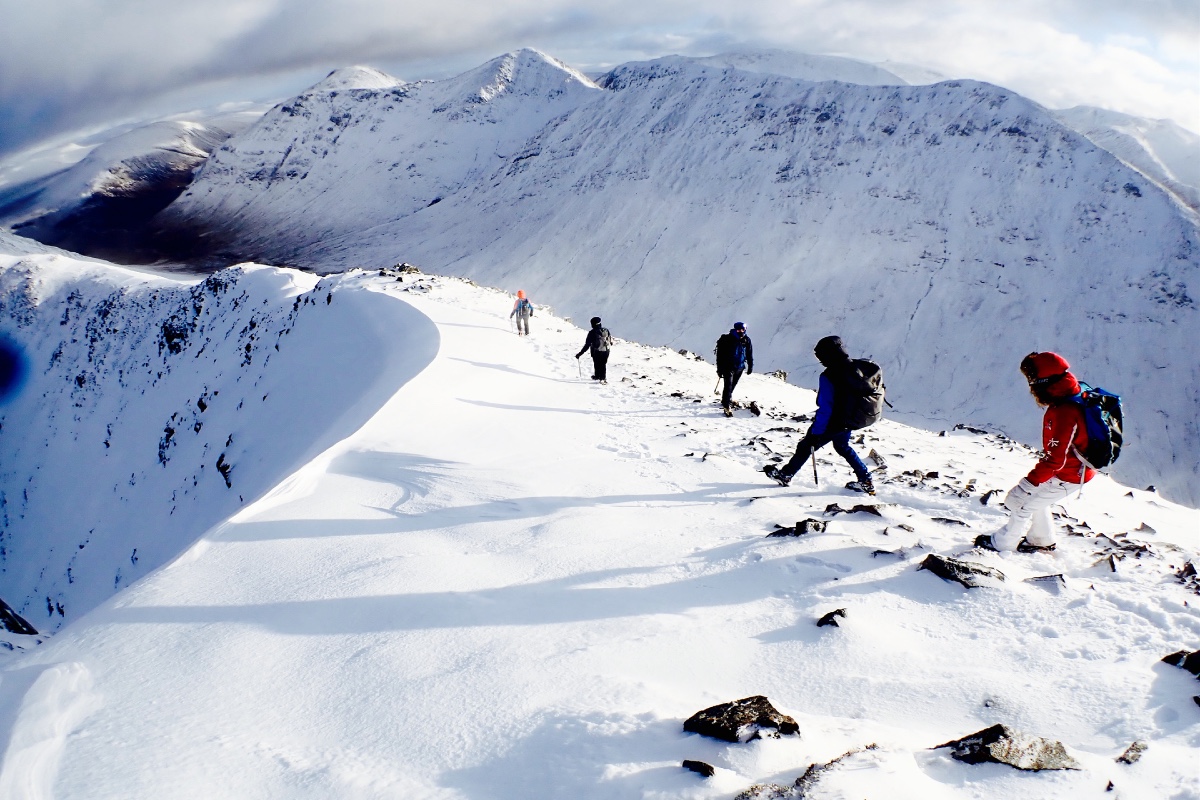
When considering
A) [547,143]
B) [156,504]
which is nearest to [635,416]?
[156,504]

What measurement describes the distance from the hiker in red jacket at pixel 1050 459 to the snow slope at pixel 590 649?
33cm

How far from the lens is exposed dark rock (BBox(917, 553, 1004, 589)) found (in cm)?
579

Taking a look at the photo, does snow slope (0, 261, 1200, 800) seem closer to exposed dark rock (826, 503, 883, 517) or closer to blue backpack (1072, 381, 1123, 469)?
exposed dark rock (826, 503, 883, 517)

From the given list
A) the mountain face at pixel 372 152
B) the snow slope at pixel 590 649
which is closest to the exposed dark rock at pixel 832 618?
the snow slope at pixel 590 649

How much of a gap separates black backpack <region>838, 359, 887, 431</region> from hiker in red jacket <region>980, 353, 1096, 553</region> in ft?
6.30

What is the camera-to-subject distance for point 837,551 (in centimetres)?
654

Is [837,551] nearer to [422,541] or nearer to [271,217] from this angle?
[422,541]

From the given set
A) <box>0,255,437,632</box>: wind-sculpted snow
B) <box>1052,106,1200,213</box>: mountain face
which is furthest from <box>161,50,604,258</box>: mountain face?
<box>1052,106,1200,213</box>: mountain face

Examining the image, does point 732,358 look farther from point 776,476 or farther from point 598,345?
point 776,476

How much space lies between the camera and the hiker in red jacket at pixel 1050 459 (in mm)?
6168

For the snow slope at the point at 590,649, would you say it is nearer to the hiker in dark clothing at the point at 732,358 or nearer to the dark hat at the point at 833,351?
the dark hat at the point at 833,351

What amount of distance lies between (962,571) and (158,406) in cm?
4276

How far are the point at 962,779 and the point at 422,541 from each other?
17.9 ft

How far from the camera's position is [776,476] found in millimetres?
9039
